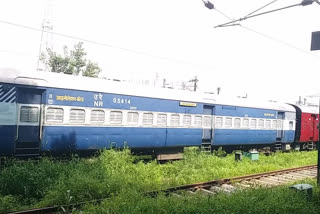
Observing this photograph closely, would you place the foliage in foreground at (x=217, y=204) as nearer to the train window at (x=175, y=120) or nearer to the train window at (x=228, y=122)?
the train window at (x=175, y=120)

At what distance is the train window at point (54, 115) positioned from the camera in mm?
9672

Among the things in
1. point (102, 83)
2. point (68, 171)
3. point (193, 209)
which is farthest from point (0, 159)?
point (193, 209)

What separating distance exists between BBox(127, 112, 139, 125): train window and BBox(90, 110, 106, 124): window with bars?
113 centimetres

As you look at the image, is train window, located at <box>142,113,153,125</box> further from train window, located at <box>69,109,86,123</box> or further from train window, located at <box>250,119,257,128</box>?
train window, located at <box>250,119,257,128</box>

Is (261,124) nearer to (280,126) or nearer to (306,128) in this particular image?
(280,126)

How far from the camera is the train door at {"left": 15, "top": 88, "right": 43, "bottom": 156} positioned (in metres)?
9.09

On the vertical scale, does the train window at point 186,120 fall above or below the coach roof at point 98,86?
below

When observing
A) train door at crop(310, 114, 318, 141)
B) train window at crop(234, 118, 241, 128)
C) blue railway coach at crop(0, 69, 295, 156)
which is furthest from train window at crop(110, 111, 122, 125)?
train door at crop(310, 114, 318, 141)

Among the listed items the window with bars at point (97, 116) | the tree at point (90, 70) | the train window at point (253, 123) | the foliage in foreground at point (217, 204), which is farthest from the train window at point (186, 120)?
the tree at point (90, 70)

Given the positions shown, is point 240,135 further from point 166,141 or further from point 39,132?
point 39,132

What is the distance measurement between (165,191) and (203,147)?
20.5 feet

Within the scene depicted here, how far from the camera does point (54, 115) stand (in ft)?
32.2

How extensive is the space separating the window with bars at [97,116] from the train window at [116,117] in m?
0.35

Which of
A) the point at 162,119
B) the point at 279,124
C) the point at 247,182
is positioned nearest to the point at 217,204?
the point at 247,182
